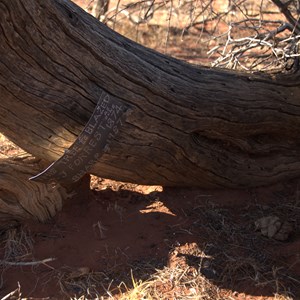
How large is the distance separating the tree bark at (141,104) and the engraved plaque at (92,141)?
110 millimetres

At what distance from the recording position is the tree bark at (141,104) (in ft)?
10.5

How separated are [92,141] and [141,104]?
436 mm

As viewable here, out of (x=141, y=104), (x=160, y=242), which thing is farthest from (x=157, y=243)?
(x=141, y=104)

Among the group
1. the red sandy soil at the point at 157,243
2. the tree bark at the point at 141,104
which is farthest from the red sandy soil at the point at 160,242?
the tree bark at the point at 141,104

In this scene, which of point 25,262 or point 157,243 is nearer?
point 25,262

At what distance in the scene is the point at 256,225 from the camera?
3709mm

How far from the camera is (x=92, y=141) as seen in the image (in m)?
3.30

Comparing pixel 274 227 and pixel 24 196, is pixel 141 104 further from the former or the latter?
pixel 274 227

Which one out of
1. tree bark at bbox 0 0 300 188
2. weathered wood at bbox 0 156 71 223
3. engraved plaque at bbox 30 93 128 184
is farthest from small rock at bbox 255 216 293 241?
weathered wood at bbox 0 156 71 223

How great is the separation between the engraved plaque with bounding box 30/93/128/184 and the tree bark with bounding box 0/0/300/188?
0.11 meters

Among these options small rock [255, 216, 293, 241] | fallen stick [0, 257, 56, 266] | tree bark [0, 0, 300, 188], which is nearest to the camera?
tree bark [0, 0, 300, 188]

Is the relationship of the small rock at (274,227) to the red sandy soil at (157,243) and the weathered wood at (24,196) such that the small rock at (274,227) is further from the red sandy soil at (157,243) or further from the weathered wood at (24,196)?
the weathered wood at (24,196)

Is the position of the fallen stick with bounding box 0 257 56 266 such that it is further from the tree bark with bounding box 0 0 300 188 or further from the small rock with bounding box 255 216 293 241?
the small rock with bounding box 255 216 293 241

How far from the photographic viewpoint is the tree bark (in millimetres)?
3205
